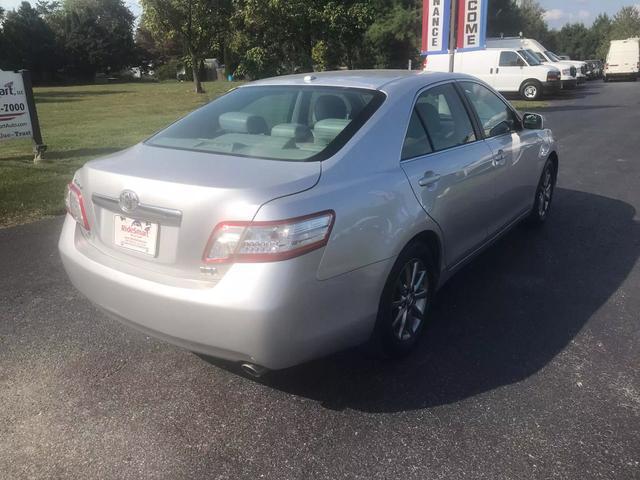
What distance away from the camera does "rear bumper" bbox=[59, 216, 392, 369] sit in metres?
2.40

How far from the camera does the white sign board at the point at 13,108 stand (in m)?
8.80

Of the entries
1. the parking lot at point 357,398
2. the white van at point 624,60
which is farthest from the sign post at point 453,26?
the white van at point 624,60

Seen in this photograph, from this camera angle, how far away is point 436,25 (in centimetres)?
1444

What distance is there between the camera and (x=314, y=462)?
8.13ft

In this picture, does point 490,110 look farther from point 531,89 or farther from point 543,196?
point 531,89

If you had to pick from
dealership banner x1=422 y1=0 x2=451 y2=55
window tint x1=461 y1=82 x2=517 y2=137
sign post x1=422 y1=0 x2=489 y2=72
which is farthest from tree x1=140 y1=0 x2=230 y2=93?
window tint x1=461 y1=82 x2=517 y2=137

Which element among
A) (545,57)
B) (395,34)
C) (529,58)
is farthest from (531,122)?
(395,34)

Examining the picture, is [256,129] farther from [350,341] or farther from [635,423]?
[635,423]

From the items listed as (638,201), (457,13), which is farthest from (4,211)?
(457,13)

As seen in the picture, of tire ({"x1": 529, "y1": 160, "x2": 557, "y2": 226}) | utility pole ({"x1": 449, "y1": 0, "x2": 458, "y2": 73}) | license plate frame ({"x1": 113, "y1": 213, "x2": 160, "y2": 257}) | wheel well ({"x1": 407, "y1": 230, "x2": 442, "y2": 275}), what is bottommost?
tire ({"x1": 529, "y1": 160, "x2": 557, "y2": 226})

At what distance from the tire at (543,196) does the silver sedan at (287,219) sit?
6.13 ft

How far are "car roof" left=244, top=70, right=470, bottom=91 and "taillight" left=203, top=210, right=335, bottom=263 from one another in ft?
4.29

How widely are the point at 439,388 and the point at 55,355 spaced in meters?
2.21

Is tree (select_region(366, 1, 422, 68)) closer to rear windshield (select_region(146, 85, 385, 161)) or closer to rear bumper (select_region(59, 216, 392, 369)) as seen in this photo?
rear windshield (select_region(146, 85, 385, 161))
